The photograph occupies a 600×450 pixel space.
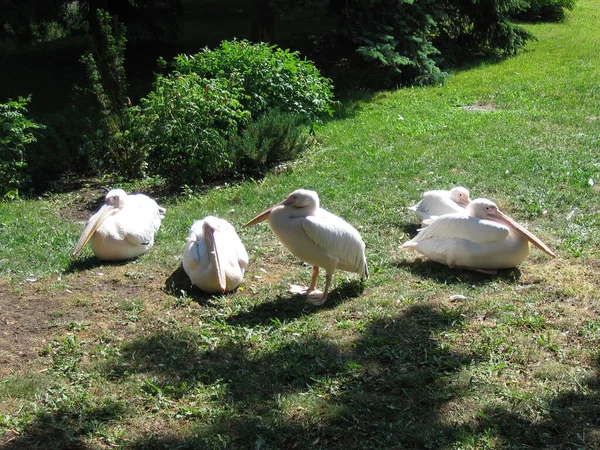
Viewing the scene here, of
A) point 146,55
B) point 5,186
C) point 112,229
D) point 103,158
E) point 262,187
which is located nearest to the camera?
point 112,229

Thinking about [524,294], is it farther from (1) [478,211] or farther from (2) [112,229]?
(2) [112,229]

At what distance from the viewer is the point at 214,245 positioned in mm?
5770

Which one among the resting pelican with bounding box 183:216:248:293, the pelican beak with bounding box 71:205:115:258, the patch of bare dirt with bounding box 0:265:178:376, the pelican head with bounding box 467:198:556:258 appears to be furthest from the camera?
the pelican beak with bounding box 71:205:115:258

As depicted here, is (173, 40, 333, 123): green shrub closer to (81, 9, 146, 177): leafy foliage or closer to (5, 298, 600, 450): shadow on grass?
(81, 9, 146, 177): leafy foliage

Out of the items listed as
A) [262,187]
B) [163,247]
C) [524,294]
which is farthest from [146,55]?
[524,294]

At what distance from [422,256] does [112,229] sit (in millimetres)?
2702

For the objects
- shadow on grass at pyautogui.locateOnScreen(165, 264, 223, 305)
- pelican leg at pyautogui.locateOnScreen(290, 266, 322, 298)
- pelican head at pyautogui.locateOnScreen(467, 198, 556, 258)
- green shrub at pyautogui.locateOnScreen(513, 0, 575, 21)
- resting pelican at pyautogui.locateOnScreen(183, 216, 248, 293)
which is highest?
green shrub at pyautogui.locateOnScreen(513, 0, 575, 21)

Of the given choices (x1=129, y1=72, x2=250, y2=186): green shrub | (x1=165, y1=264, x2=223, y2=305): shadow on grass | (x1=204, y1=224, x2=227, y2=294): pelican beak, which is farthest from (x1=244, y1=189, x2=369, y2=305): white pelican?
(x1=129, y1=72, x2=250, y2=186): green shrub

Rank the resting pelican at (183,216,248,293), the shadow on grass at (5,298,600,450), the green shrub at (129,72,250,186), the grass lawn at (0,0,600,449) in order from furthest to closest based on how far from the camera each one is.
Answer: the green shrub at (129,72,250,186) → the resting pelican at (183,216,248,293) → the grass lawn at (0,0,600,449) → the shadow on grass at (5,298,600,450)

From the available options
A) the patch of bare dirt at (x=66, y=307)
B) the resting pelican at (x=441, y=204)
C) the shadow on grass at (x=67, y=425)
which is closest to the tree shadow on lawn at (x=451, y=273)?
the resting pelican at (x=441, y=204)

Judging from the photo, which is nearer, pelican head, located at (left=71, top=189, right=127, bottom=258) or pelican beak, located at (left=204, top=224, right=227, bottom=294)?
pelican beak, located at (left=204, top=224, right=227, bottom=294)

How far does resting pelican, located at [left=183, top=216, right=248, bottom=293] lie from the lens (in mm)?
5684

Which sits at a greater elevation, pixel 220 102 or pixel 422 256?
pixel 220 102

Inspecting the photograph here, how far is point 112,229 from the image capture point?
646 cm
